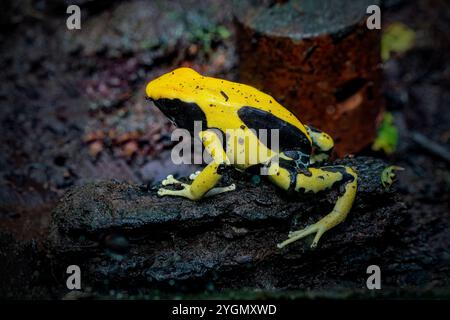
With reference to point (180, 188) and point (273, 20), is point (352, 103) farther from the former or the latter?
point (180, 188)

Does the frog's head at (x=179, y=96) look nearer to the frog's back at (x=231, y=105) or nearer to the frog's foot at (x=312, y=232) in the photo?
the frog's back at (x=231, y=105)

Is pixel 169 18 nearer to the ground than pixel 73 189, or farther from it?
farther from it

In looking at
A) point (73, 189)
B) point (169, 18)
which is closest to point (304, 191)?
point (73, 189)

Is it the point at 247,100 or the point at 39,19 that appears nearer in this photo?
the point at 247,100

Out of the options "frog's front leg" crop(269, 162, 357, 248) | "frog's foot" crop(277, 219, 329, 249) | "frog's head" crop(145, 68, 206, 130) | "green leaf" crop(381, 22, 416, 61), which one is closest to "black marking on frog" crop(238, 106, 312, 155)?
"frog's front leg" crop(269, 162, 357, 248)

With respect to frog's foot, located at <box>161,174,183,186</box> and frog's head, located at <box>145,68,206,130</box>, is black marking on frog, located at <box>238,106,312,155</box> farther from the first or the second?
frog's foot, located at <box>161,174,183,186</box>

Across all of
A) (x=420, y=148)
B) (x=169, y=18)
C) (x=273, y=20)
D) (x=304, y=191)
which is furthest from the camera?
(x=169, y=18)

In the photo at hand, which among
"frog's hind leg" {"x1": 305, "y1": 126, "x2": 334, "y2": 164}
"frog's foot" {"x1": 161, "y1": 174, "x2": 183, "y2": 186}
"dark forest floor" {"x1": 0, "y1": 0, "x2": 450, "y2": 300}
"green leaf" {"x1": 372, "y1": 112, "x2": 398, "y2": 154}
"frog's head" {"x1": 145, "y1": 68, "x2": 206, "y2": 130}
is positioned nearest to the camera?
"frog's head" {"x1": 145, "y1": 68, "x2": 206, "y2": 130}
